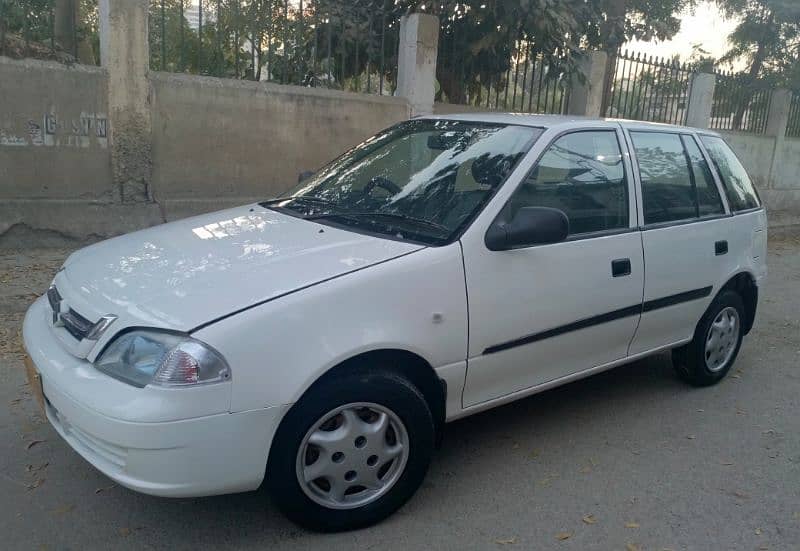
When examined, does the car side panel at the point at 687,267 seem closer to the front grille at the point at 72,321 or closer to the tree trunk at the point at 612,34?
the front grille at the point at 72,321

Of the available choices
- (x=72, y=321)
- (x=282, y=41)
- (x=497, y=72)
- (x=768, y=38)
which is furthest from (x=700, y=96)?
(x=72, y=321)

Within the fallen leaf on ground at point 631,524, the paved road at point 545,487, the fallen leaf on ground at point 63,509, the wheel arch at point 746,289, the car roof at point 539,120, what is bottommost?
the fallen leaf on ground at point 63,509

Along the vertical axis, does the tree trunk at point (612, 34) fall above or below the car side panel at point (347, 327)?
above

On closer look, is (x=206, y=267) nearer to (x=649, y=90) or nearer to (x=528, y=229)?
(x=528, y=229)

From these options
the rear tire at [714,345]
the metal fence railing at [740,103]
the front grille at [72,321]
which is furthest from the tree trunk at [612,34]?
the front grille at [72,321]

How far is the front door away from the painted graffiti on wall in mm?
4964

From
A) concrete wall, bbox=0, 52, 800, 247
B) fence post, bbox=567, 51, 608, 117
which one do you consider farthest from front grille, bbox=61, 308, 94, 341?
fence post, bbox=567, 51, 608, 117

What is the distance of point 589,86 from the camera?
10.8m

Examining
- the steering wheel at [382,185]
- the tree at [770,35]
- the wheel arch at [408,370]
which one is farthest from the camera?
the tree at [770,35]

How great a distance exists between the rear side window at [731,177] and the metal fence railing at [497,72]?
195 inches

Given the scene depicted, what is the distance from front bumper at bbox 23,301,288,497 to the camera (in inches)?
100.0

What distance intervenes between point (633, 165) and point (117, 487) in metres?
3.21

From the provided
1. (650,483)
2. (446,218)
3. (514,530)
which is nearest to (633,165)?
(446,218)

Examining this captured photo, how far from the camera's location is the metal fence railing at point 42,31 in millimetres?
6707
